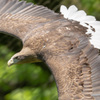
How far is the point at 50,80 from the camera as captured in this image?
22.6 feet

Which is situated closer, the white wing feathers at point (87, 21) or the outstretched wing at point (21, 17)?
the white wing feathers at point (87, 21)

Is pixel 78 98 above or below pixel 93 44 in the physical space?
below

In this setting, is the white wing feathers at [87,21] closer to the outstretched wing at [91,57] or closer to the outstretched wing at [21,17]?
the outstretched wing at [91,57]

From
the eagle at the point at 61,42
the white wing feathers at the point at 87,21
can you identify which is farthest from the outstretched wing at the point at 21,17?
the white wing feathers at the point at 87,21

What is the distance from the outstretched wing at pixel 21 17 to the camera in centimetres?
655

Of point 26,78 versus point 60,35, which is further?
point 26,78

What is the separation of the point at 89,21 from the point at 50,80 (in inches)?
41.0

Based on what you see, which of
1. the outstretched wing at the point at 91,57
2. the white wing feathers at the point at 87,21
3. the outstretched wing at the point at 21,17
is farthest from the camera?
the outstretched wing at the point at 21,17

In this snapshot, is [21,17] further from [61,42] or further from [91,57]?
Answer: [91,57]

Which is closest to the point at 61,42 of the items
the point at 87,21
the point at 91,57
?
the point at 91,57

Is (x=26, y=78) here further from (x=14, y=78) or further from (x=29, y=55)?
(x=29, y=55)

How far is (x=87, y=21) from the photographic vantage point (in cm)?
681

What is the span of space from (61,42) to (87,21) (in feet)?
3.21

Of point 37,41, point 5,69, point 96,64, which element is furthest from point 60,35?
point 5,69
